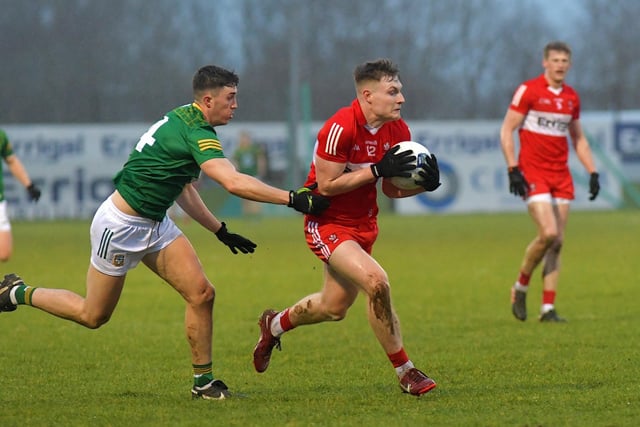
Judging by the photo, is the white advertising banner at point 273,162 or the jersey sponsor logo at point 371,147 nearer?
the jersey sponsor logo at point 371,147

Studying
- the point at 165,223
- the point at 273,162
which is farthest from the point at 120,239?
the point at 273,162

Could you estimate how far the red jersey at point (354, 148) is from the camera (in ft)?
24.5

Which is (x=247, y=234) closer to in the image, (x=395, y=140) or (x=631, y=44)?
(x=395, y=140)

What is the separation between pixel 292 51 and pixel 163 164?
101 feet

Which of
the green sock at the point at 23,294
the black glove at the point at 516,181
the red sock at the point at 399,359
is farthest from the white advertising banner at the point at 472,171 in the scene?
the red sock at the point at 399,359

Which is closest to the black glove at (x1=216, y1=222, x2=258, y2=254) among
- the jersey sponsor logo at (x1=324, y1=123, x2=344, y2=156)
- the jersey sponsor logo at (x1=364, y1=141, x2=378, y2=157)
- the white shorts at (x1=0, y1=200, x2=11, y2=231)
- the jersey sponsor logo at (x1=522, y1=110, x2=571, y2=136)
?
the jersey sponsor logo at (x1=324, y1=123, x2=344, y2=156)

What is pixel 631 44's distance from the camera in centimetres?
4619

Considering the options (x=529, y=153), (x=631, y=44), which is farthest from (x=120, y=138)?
(x=529, y=153)

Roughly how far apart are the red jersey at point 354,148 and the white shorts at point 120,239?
1060 millimetres

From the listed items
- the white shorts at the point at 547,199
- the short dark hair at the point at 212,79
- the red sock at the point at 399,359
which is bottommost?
the red sock at the point at 399,359

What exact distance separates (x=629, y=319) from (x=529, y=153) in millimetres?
1829

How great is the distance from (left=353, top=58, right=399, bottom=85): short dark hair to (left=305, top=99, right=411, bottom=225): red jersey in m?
0.17

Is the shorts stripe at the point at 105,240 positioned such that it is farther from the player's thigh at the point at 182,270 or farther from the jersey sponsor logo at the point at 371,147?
the jersey sponsor logo at the point at 371,147

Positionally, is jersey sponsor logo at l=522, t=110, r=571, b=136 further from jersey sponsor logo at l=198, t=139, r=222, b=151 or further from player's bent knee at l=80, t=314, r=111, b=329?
player's bent knee at l=80, t=314, r=111, b=329
